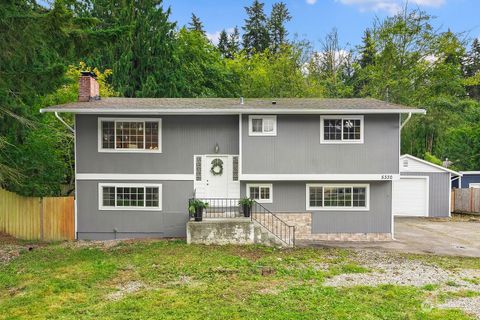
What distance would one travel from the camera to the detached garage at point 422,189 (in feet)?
64.0

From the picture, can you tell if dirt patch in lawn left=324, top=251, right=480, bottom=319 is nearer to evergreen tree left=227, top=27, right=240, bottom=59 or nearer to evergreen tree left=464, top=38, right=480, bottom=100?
evergreen tree left=227, top=27, right=240, bottom=59

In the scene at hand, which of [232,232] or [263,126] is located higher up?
[263,126]

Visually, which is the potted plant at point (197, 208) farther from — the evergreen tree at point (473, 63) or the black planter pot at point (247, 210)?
the evergreen tree at point (473, 63)

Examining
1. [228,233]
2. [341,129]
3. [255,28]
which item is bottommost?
[228,233]

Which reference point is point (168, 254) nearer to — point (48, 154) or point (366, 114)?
point (48, 154)

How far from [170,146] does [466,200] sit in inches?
719

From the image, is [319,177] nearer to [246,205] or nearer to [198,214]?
[246,205]

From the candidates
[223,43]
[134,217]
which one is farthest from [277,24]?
[134,217]

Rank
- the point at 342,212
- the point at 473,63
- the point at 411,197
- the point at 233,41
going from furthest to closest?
the point at 473,63 < the point at 233,41 < the point at 411,197 < the point at 342,212

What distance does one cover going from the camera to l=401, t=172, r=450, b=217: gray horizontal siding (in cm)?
1958

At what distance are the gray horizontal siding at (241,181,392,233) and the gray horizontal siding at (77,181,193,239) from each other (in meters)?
2.55

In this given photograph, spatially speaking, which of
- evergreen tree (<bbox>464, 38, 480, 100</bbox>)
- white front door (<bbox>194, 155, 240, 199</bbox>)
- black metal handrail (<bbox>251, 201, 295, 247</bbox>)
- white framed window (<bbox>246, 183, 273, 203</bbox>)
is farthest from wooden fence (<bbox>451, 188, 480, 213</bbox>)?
evergreen tree (<bbox>464, 38, 480, 100</bbox>)

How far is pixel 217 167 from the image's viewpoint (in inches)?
540

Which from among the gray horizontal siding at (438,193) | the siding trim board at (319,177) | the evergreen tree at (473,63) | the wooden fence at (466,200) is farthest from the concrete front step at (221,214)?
the evergreen tree at (473,63)
